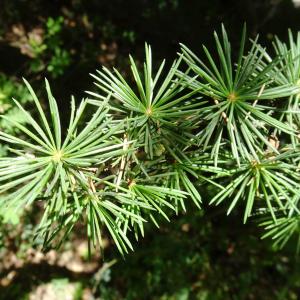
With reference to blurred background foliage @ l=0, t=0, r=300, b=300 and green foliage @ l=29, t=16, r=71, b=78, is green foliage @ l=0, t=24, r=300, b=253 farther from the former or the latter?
blurred background foliage @ l=0, t=0, r=300, b=300

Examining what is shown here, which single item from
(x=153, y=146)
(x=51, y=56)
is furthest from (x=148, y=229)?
(x=153, y=146)

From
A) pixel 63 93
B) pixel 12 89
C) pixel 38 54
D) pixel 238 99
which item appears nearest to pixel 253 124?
pixel 238 99

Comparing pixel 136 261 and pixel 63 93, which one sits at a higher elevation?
pixel 63 93

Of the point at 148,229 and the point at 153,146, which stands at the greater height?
the point at 148,229

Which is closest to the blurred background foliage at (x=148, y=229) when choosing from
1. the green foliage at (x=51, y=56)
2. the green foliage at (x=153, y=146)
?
the green foliage at (x=51, y=56)

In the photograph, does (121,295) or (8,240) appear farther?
(121,295)

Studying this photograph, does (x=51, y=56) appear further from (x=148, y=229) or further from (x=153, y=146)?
(x=153, y=146)

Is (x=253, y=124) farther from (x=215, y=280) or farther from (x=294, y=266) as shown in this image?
(x=294, y=266)

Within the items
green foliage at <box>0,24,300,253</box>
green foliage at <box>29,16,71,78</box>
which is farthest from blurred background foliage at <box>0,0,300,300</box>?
green foliage at <box>0,24,300,253</box>
